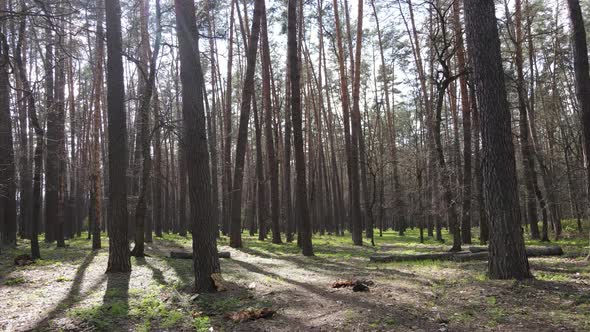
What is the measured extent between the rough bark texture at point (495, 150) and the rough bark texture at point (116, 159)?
743 cm

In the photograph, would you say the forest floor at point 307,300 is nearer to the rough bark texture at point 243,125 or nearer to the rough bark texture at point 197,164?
the rough bark texture at point 197,164

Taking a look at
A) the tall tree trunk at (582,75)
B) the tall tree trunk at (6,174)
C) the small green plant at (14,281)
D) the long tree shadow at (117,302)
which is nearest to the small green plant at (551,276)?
the tall tree trunk at (582,75)

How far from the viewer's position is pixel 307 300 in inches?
259

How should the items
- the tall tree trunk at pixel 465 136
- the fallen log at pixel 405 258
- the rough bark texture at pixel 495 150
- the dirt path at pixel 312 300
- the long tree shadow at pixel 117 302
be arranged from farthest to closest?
the tall tree trunk at pixel 465 136
the fallen log at pixel 405 258
the rough bark texture at pixel 495 150
the long tree shadow at pixel 117 302
the dirt path at pixel 312 300

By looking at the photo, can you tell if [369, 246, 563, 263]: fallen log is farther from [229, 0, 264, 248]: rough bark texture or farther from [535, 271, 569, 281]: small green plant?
[229, 0, 264, 248]: rough bark texture

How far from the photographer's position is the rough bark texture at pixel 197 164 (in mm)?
7070

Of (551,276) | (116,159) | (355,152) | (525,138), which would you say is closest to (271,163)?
(355,152)

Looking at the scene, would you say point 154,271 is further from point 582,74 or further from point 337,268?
point 582,74

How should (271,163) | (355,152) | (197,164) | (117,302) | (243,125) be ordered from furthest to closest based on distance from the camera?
(355,152) < (271,163) < (243,125) < (197,164) < (117,302)

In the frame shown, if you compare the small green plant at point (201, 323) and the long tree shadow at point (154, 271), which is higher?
the long tree shadow at point (154, 271)

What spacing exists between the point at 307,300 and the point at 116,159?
18.4ft

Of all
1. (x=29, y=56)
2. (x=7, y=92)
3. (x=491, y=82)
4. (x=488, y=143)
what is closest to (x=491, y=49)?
(x=491, y=82)

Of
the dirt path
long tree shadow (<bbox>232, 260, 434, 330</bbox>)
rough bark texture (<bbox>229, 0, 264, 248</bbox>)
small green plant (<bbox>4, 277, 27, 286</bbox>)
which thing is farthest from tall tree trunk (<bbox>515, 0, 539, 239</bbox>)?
small green plant (<bbox>4, 277, 27, 286</bbox>)

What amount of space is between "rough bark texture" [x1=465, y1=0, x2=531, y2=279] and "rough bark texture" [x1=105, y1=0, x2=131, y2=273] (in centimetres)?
743
